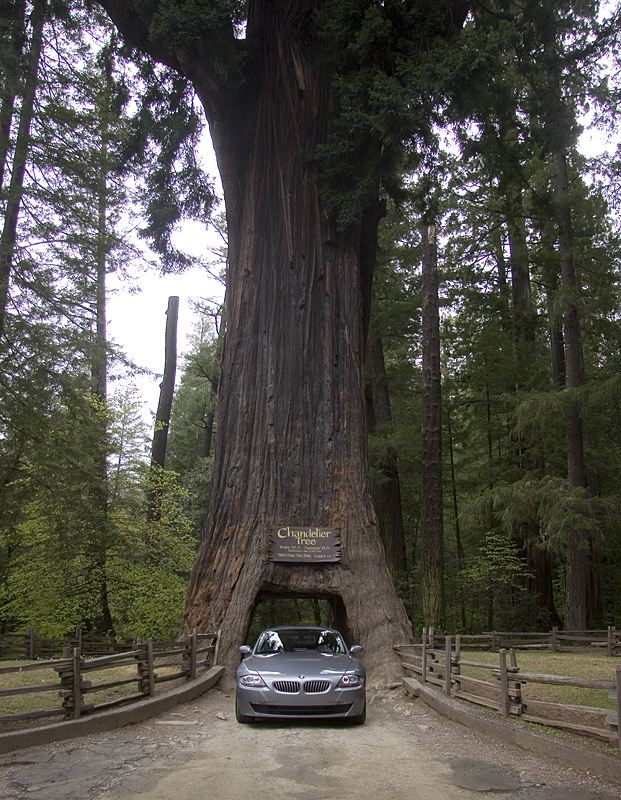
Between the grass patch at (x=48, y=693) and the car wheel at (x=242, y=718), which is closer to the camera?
the car wheel at (x=242, y=718)

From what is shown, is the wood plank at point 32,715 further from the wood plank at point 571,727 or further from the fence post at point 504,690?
the wood plank at point 571,727

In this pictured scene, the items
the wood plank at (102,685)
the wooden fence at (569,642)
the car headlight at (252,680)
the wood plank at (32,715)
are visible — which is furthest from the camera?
the wooden fence at (569,642)

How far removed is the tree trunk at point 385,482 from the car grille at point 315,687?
1377cm

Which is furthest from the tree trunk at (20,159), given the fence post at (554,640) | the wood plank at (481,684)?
the fence post at (554,640)

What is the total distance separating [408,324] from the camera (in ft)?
83.7

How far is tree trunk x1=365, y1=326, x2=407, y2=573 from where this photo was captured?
75.5ft

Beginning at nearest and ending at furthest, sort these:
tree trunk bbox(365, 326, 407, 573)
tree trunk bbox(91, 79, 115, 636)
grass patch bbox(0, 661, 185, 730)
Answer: grass patch bbox(0, 661, 185, 730) < tree trunk bbox(91, 79, 115, 636) < tree trunk bbox(365, 326, 407, 573)

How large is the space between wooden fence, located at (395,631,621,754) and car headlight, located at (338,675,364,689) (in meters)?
1.53

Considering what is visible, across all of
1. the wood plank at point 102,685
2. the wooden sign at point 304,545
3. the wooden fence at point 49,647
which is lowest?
the wooden fence at point 49,647

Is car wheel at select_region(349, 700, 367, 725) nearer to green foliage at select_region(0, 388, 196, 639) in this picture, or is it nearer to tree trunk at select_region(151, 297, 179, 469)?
green foliage at select_region(0, 388, 196, 639)

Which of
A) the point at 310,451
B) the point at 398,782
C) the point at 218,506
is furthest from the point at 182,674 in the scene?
the point at 398,782

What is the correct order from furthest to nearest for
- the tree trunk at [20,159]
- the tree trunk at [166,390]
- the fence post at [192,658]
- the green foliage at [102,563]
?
the tree trunk at [166,390] < the green foliage at [102,563] < the tree trunk at [20,159] < the fence post at [192,658]

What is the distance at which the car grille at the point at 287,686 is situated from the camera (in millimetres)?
8219

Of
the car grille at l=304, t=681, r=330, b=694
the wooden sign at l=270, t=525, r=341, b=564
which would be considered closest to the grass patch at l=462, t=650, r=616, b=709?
the car grille at l=304, t=681, r=330, b=694
